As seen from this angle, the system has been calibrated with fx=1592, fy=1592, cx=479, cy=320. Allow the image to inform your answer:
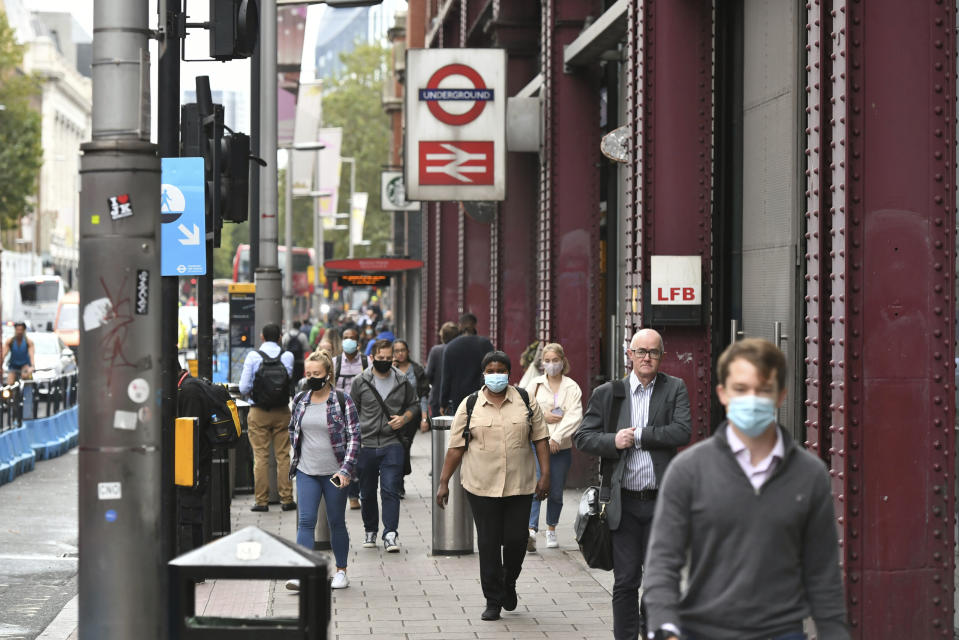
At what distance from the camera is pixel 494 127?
18562mm

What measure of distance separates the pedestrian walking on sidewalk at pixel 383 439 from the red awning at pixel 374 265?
23.2 m

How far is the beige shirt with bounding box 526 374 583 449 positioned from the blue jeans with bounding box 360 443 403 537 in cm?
124

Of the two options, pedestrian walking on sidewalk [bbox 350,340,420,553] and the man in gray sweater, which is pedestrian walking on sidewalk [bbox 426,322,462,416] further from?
the man in gray sweater

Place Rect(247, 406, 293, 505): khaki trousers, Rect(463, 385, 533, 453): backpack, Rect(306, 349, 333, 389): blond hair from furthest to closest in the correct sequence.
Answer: Rect(247, 406, 293, 505): khaki trousers → Rect(306, 349, 333, 389): blond hair → Rect(463, 385, 533, 453): backpack

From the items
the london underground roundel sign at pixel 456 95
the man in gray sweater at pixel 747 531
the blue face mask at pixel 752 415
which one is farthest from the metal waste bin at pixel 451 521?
the blue face mask at pixel 752 415

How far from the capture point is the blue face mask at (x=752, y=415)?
14.3ft

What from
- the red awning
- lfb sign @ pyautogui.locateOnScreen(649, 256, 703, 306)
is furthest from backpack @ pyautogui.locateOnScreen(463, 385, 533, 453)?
the red awning

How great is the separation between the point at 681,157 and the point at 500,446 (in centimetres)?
327

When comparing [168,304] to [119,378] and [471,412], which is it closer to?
[119,378]

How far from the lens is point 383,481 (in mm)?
12969

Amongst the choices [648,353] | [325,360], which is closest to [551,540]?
[325,360]

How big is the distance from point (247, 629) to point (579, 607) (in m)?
5.07

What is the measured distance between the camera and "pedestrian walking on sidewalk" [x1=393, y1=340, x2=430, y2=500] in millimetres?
13516

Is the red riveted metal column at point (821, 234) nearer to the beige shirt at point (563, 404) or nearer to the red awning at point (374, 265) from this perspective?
the beige shirt at point (563, 404)
